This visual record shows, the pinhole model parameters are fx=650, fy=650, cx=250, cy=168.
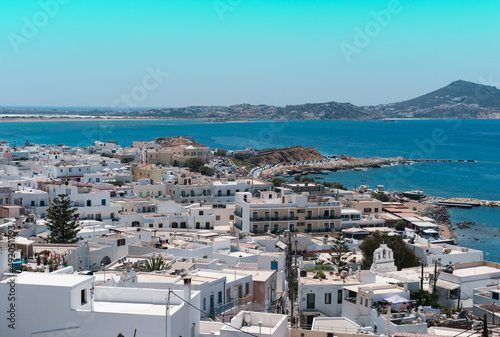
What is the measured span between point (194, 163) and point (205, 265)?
48064mm

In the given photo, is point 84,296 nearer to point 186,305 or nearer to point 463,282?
point 186,305

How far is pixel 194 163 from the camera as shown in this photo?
2613 inches

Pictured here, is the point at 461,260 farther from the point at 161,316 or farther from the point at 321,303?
the point at 161,316

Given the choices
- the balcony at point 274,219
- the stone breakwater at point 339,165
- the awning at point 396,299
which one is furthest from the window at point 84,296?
the stone breakwater at point 339,165

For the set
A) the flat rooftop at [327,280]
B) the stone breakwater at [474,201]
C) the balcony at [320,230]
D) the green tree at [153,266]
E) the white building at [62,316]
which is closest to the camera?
the white building at [62,316]

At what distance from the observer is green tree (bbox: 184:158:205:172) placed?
6543cm

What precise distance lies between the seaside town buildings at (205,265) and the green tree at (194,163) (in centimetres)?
1303

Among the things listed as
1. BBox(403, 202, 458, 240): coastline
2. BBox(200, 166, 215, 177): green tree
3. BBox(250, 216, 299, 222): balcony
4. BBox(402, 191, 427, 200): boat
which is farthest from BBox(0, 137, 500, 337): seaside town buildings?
BBox(402, 191, 427, 200): boat

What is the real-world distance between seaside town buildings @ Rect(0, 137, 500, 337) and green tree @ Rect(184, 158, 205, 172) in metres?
13.0

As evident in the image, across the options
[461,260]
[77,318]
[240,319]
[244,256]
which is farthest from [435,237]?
[77,318]

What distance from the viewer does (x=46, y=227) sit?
87.1 ft

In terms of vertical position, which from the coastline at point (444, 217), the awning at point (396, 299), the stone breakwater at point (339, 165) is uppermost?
the awning at point (396, 299)

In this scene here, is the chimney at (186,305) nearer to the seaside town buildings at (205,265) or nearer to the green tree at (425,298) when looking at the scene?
the seaside town buildings at (205,265)

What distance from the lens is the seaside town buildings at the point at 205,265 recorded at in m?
9.67
